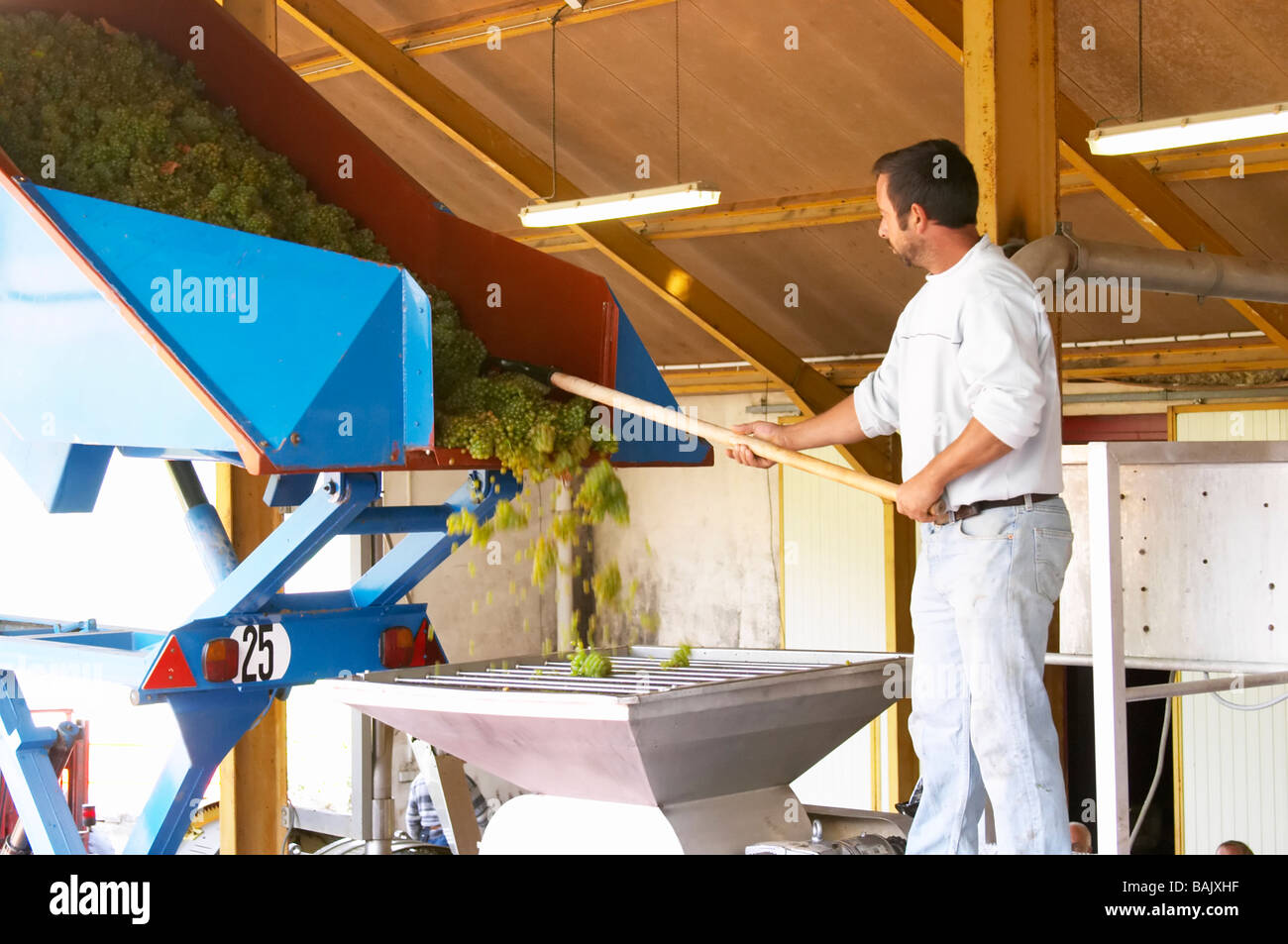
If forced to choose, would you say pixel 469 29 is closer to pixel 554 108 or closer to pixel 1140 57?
pixel 554 108

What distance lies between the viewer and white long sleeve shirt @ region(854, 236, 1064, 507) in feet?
9.93

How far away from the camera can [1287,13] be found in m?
7.10

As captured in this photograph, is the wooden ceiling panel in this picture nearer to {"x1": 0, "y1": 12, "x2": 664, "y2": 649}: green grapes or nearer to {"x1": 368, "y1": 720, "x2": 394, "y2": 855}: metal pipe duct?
{"x1": 0, "y1": 12, "x2": 664, "y2": 649}: green grapes

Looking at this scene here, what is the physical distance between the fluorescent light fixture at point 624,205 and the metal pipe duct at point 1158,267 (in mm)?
2630

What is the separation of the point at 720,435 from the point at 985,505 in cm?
91

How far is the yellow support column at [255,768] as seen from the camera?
5.95m

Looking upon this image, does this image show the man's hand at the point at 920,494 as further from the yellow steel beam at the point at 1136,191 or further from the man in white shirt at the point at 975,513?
the yellow steel beam at the point at 1136,191

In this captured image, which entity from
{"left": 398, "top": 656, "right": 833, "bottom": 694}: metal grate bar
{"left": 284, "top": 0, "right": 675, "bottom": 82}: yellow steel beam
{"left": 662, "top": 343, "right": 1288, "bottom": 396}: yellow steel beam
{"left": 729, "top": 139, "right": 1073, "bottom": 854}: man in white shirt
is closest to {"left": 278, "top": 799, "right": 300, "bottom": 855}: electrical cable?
{"left": 398, "top": 656, "right": 833, "bottom": 694}: metal grate bar

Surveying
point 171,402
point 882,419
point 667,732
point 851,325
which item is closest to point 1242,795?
point 851,325

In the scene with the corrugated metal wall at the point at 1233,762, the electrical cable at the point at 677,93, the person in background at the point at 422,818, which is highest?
the electrical cable at the point at 677,93

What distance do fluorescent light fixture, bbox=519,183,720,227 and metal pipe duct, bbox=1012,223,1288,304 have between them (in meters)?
2.63

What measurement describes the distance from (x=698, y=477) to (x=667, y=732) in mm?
11756

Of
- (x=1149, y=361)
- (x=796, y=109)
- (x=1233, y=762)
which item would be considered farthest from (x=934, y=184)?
(x=1233, y=762)

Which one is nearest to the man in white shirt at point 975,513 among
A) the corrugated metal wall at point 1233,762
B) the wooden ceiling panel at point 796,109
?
the wooden ceiling panel at point 796,109
